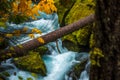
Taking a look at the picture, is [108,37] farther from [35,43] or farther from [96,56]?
[35,43]

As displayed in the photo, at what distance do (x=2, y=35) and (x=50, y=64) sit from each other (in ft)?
17.8

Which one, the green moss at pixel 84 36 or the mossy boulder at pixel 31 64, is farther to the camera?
the green moss at pixel 84 36

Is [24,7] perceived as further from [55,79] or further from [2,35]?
[55,79]

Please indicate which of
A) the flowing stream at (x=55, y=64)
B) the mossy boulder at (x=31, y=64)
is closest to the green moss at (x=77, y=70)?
the flowing stream at (x=55, y=64)

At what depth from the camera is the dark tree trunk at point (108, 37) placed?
213cm

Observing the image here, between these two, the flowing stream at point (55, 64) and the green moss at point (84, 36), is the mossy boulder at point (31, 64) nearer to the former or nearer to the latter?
the flowing stream at point (55, 64)

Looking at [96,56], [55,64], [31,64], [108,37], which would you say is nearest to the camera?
[108,37]

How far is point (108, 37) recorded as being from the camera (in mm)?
2188

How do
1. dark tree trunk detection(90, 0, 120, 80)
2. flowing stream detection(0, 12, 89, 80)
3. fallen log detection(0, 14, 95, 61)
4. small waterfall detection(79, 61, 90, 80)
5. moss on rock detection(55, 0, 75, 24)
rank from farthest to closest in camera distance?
moss on rock detection(55, 0, 75, 24)
flowing stream detection(0, 12, 89, 80)
small waterfall detection(79, 61, 90, 80)
fallen log detection(0, 14, 95, 61)
dark tree trunk detection(90, 0, 120, 80)

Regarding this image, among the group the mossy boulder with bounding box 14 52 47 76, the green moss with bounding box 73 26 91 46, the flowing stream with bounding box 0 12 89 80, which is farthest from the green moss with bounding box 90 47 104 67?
the green moss with bounding box 73 26 91 46

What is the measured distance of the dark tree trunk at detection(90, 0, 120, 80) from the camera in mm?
2129

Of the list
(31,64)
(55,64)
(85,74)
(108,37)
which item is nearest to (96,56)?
(108,37)

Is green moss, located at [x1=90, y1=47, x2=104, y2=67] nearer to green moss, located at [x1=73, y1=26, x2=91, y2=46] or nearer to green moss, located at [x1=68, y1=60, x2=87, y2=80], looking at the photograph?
green moss, located at [x1=68, y1=60, x2=87, y2=80]

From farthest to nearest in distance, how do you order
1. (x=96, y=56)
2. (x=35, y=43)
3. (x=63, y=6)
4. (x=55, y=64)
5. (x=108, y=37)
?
(x=63, y=6), (x=55, y=64), (x=35, y=43), (x=96, y=56), (x=108, y=37)
